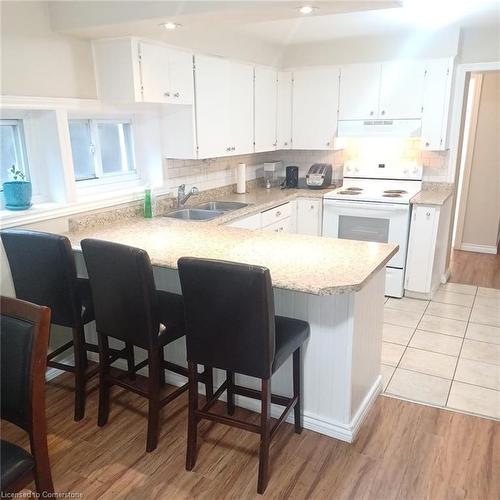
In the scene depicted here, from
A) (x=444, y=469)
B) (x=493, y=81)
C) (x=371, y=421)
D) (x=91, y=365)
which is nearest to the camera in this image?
(x=444, y=469)

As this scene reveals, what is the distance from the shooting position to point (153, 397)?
2143 mm

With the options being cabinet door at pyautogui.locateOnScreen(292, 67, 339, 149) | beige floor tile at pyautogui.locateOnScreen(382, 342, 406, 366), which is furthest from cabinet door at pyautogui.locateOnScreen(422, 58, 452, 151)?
beige floor tile at pyautogui.locateOnScreen(382, 342, 406, 366)

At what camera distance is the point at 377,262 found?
6.97ft

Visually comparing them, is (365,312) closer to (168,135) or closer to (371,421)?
(371,421)

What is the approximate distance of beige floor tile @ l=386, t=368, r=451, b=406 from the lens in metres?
2.63

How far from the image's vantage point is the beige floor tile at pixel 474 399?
2506 mm

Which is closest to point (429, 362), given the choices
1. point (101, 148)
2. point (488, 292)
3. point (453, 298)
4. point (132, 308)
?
point (453, 298)

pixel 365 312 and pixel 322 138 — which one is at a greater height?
pixel 322 138

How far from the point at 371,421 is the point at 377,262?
906 millimetres

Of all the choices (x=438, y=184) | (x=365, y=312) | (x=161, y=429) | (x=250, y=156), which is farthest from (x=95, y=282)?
(x=438, y=184)

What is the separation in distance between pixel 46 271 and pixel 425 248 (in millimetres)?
3065

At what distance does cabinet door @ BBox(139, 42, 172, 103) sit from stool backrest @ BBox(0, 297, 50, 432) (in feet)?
6.24

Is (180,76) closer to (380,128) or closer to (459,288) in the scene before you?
(380,128)

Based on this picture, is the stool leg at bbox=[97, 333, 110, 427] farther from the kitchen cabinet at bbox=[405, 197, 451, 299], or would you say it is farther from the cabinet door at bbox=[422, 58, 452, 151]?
the cabinet door at bbox=[422, 58, 452, 151]
